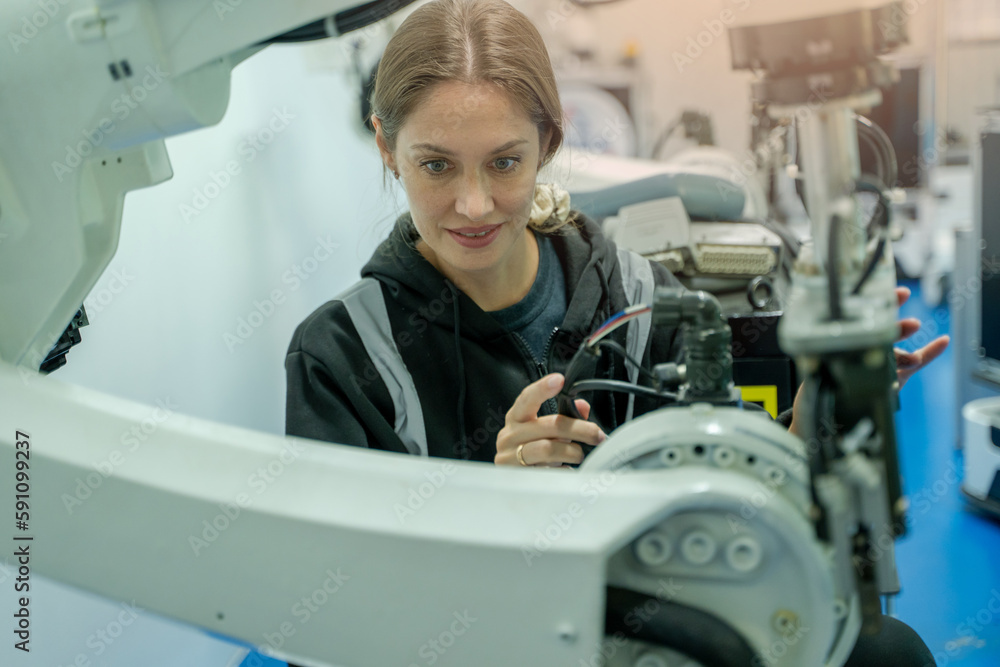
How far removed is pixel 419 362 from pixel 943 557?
5.50ft

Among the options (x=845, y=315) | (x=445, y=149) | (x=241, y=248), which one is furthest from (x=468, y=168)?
(x=241, y=248)

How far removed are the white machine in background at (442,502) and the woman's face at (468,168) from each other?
38 centimetres

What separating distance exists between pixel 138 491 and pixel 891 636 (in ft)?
2.98

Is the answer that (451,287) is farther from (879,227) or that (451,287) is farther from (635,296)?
(879,227)

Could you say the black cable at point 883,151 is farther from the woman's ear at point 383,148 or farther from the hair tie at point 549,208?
the woman's ear at point 383,148

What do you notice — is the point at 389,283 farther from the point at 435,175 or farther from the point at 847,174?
the point at 847,174

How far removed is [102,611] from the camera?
1427mm

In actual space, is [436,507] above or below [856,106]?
below

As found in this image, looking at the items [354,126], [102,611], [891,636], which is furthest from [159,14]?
[354,126]

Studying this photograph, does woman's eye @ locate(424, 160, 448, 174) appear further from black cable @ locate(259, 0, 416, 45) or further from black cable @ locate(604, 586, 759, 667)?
black cable @ locate(604, 586, 759, 667)

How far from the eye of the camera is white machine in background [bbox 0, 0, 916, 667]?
0.55 metres

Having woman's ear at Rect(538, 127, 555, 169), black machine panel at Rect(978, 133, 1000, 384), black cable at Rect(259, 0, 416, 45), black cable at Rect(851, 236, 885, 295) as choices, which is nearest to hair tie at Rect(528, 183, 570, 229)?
woman's ear at Rect(538, 127, 555, 169)

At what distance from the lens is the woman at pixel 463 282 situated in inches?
41.7

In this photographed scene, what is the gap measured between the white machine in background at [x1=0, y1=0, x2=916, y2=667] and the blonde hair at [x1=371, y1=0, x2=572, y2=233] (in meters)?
0.43
